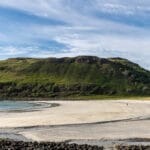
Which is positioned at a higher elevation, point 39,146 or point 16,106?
point 39,146

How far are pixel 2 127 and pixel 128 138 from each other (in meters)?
16.4

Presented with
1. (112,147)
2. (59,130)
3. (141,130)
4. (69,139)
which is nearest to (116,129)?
(141,130)

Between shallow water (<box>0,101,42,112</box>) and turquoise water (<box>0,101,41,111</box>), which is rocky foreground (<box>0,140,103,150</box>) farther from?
turquoise water (<box>0,101,41,111</box>)

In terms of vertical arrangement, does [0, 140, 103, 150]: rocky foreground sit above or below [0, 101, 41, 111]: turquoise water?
above

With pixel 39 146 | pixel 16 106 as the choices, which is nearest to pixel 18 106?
pixel 16 106

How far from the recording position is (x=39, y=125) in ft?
166

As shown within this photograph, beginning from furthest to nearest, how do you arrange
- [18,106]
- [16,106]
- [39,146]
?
[16,106] → [18,106] → [39,146]

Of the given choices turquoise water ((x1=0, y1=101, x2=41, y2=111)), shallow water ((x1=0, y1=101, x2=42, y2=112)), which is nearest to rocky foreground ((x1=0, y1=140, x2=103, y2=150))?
shallow water ((x1=0, y1=101, x2=42, y2=112))

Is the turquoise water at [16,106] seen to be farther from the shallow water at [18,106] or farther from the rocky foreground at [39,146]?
the rocky foreground at [39,146]

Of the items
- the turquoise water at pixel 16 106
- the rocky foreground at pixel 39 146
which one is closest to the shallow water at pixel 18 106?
the turquoise water at pixel 16 106

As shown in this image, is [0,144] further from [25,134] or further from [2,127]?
[2,127]

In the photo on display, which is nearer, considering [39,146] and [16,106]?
[39,146]

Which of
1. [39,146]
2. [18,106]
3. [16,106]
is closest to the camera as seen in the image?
[39,146]

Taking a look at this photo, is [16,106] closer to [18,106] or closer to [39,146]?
[18,106]
